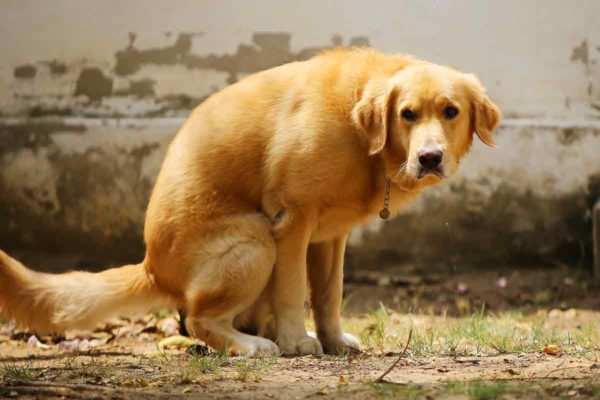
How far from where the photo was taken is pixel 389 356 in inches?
187

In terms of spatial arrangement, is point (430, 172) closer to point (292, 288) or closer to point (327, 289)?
point (292, 288)

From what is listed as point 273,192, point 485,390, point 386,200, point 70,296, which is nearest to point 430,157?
point 386,200

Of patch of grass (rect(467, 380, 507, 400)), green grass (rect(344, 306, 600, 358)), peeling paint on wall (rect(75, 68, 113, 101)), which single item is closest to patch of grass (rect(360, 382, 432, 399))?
patch of grass (rect(467, 380, 507, 400))

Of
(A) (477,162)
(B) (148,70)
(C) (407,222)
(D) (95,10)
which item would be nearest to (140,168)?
(B) (148,70)

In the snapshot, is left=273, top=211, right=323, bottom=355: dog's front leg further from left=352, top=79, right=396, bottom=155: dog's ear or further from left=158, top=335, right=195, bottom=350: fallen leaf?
left=158, top=335, right=195, bottom=350: fallen leaf

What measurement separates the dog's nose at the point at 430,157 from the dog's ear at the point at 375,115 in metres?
0.25

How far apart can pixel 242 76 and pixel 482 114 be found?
10.0ft

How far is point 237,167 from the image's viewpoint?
4.95m

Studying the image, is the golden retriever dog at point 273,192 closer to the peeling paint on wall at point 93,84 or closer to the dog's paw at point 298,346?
the dog's paw at point 298,346

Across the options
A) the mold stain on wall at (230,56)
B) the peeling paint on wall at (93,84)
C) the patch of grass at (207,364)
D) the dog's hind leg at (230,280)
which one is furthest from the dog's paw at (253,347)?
the peeling paint on wall at (93,84)

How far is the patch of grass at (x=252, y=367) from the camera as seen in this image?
4.08 metres

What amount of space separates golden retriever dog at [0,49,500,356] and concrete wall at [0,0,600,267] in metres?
2.34

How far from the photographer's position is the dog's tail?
4.99 metres

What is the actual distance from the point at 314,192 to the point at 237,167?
47 cm
